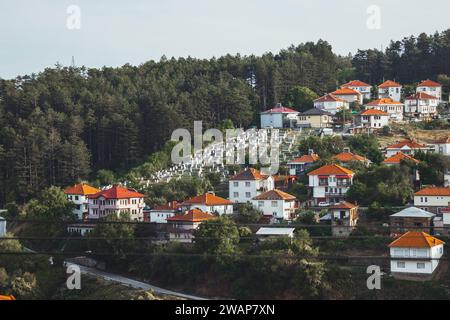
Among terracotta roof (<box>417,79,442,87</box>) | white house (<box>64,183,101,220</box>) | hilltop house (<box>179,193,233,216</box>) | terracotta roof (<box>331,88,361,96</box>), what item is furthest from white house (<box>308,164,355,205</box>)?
Result: terracotta roof (<box>417,79,442,87</box>)

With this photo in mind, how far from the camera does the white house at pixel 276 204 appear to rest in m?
22.5

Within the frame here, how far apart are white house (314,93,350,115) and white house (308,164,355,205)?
31.9 feet

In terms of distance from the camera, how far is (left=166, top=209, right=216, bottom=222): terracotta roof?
21.8m

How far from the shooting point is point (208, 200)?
2300cm

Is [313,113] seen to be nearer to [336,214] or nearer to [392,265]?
[336,214]

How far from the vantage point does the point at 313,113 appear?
32375mm

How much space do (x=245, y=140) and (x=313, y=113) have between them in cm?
349

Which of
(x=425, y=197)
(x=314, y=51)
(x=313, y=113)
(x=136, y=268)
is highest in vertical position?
(x=314, y=51)

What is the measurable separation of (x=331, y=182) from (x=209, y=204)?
10.7ft

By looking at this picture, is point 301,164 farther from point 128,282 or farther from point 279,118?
point 128,282

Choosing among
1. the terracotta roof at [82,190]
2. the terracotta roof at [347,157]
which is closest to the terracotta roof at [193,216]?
the terracotta roof at [82,190]

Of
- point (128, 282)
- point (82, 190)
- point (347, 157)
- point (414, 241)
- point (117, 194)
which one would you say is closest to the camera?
point (414, 241)

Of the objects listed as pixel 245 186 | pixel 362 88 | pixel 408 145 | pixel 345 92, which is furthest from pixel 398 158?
pixel 362 88
